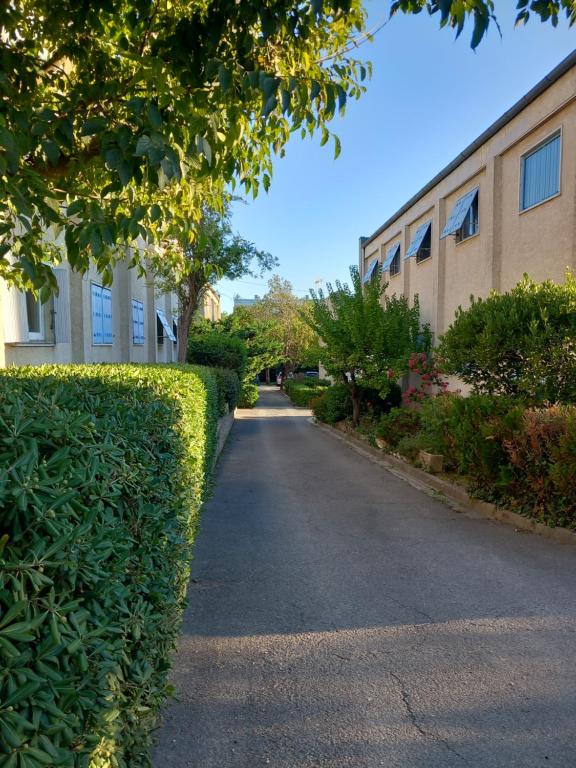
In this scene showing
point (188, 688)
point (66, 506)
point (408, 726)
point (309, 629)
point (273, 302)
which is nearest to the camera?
point (66, 506)

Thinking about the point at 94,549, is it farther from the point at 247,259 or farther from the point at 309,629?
the point at 247,259

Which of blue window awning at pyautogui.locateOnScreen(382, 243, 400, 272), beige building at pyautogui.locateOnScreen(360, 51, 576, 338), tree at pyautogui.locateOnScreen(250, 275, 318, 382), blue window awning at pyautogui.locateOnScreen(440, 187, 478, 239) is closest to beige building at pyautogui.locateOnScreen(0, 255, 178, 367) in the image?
beige building at pyautogui.locateOnScreen(360, 51, 576, 338)

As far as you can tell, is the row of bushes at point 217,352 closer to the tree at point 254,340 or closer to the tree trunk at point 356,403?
the tree at point 254,340

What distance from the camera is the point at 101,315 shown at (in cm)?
1274

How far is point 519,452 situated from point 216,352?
2040 centimetres

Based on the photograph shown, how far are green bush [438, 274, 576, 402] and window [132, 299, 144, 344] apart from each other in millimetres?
10055

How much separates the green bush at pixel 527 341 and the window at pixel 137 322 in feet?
33.0

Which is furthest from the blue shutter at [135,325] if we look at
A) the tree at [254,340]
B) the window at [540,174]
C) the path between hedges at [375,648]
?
the tree at [254,340]

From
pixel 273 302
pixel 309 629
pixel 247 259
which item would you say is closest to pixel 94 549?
pixel 309 629

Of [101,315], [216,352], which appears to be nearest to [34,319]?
[101,315]

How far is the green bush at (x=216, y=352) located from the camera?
26.1 m

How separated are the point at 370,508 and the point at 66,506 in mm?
7045

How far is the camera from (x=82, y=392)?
2922 mm

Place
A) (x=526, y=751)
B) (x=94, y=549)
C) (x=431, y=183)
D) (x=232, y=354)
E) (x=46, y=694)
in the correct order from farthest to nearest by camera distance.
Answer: (x=232, y=354) < (x=431, y=183) < (x=526, y=751) < (x=94, y=549) < (x=46, y=694)
